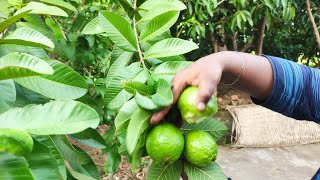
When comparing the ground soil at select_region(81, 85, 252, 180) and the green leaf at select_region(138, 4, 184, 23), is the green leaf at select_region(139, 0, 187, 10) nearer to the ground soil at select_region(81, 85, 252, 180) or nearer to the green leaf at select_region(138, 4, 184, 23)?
the green leaf at select_region(138, 4, 184, 23)

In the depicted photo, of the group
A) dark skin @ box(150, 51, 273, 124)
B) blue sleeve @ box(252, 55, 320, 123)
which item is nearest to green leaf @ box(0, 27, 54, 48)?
dark skin @ box(150, 51, 273, 124)

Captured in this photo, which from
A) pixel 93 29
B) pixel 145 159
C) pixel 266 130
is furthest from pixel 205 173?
pixel 266 130

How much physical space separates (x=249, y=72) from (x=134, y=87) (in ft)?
1.10

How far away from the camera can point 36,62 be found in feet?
1.70

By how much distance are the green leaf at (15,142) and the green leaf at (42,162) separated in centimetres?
6

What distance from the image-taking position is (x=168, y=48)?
0.80 metres

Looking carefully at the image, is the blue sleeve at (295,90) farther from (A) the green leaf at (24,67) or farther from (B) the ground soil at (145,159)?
(B) the ground soil at (145,159)

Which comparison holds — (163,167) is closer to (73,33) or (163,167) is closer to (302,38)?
(73,33)

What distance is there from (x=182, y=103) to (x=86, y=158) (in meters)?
0.27

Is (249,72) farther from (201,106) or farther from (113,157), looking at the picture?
(113,157)

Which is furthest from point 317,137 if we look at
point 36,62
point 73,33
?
point 36,62

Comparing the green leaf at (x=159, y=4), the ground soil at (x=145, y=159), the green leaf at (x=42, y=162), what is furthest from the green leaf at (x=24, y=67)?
the ground soil at (x=145, y=159)

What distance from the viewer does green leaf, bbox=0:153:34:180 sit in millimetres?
414

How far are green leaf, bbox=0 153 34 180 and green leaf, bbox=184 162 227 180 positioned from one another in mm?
329
